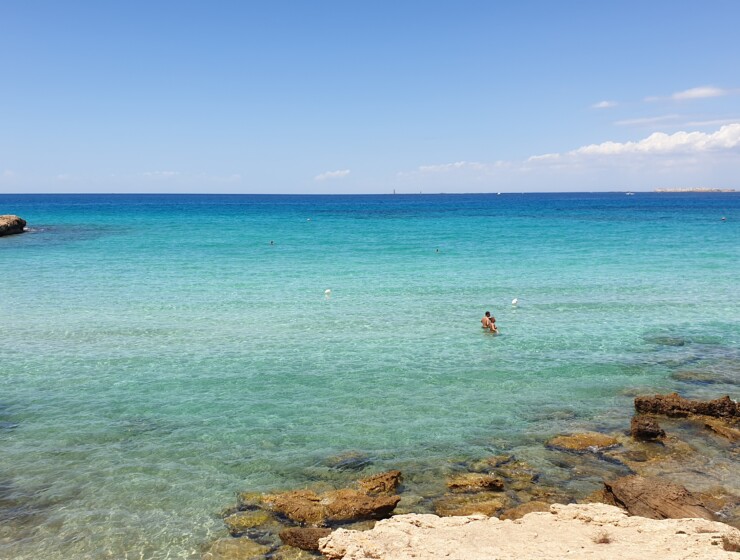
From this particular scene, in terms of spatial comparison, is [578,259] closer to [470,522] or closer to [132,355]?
[132,355]

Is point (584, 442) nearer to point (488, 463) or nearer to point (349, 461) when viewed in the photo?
point (488, 463)

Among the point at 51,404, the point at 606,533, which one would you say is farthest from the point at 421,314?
the point at 606,533

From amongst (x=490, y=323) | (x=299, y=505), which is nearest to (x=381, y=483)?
(x=299, y=505)

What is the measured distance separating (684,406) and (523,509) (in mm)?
6910

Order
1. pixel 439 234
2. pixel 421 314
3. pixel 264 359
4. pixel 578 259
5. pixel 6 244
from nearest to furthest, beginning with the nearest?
pixel 264 359
pixel 421 314
pixel 578 259
pixel 6 244
pixel 439 234

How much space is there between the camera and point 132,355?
2055 cm

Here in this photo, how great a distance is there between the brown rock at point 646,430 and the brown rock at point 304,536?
796 cm

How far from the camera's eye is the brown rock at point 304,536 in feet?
33.2

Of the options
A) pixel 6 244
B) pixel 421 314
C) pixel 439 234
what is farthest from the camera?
pixel 439 234

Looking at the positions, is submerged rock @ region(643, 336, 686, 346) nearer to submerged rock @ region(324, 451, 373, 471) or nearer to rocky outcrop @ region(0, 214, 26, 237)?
submerged rock @ region(324, 451, 373, 471)

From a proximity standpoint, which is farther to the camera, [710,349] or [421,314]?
[421,314]

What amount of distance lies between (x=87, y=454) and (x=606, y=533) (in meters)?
11.0

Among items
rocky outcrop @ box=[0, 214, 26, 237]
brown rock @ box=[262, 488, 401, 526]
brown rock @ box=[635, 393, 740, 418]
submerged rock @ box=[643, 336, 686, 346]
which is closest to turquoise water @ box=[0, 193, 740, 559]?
submerged rock @ box=[643, 336, 686, 346]

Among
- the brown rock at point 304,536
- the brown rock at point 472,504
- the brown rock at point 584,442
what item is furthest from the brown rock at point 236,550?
the brown rock at point 584,442
